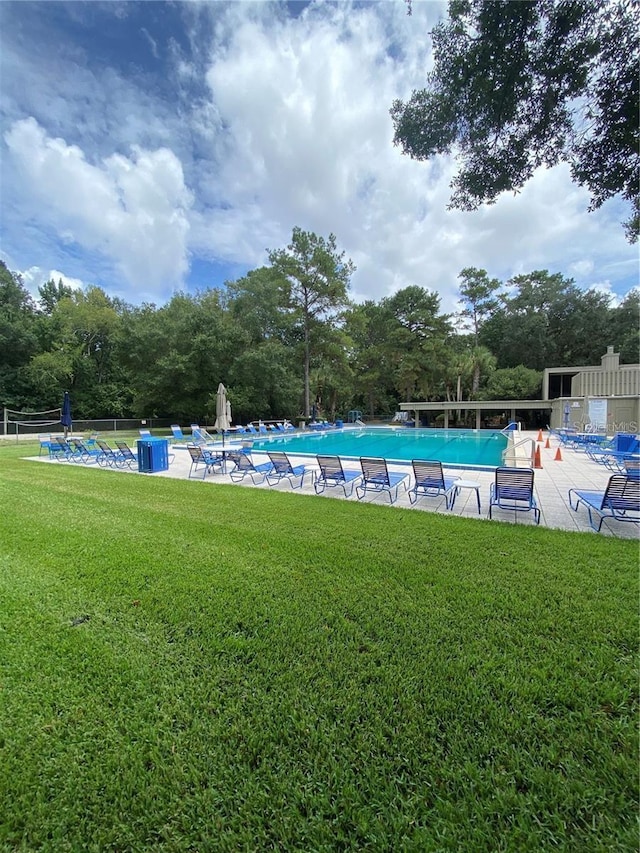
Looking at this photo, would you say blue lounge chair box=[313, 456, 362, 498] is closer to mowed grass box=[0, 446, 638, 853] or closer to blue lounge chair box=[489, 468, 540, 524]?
blue lounge chair box=[489, 468, 540, 524]

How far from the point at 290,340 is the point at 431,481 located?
29.3 metres

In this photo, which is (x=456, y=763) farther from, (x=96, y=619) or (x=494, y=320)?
(x=494, y=320)

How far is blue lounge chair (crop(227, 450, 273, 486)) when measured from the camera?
895 centimetres

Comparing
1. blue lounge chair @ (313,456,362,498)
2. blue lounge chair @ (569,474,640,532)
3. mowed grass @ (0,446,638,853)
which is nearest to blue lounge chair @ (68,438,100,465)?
blue lounge chair @ (313,456,362,498)

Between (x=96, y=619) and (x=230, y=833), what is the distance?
2.07 m

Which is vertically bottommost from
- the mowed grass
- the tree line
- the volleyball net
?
the mowed grass

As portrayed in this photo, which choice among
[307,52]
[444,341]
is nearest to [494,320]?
[444,341]

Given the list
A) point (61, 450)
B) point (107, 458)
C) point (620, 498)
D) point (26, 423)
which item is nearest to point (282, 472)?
point (620, 498)

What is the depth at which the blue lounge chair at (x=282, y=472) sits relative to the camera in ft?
27.8

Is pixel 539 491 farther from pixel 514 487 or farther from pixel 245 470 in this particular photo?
pixel 245 470

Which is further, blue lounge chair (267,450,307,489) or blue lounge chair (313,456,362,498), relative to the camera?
blue lounge chair (267,450,307,489)

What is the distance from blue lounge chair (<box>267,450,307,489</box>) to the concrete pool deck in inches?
7.4

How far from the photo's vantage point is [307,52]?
20.9ft

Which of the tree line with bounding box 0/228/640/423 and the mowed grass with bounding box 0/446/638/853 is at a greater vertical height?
the tree line with bounding box 0/228/640/423
